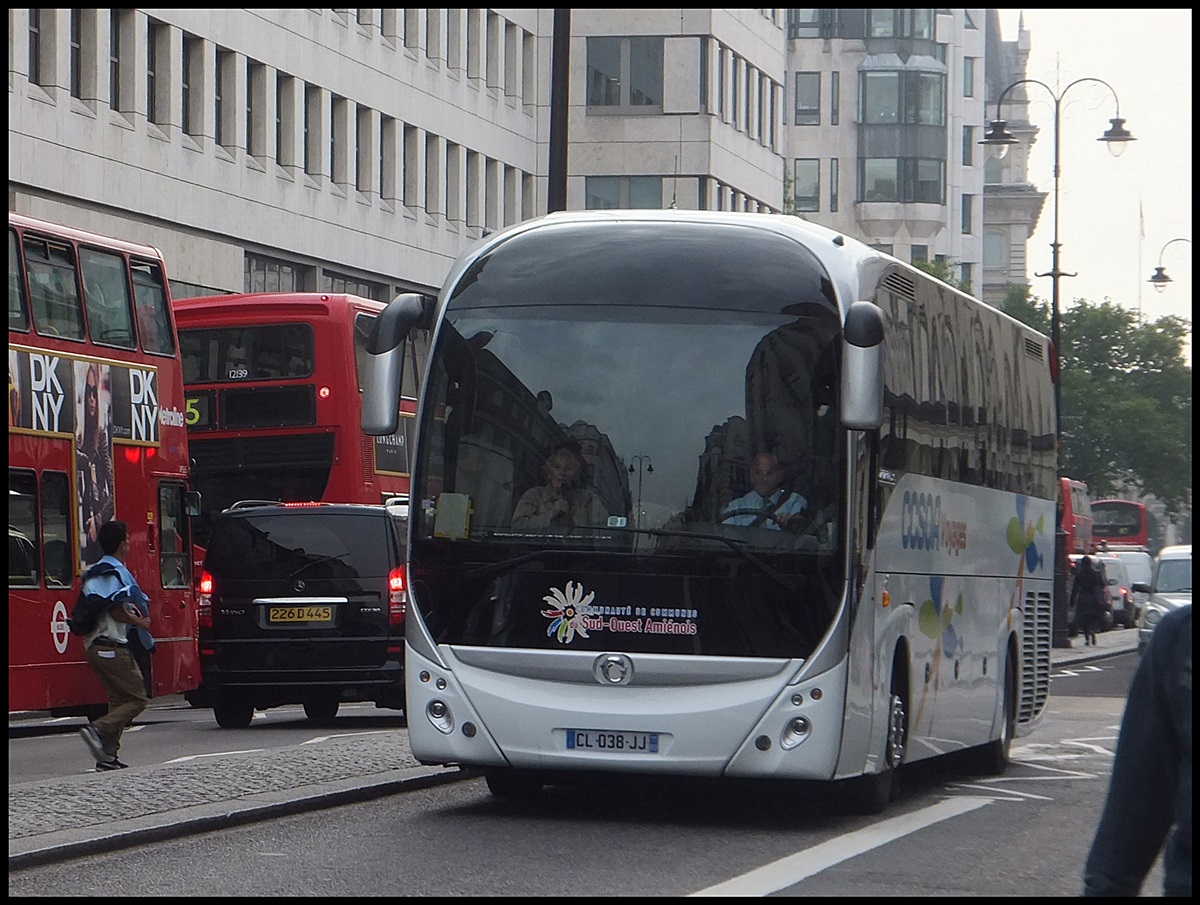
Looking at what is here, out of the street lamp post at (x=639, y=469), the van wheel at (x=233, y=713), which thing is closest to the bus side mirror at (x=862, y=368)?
the street lamp post at (x=639, y=469)

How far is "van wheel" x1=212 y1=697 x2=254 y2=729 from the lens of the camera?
70.6 feet

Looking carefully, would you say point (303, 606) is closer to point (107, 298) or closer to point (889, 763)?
point (107, 298)

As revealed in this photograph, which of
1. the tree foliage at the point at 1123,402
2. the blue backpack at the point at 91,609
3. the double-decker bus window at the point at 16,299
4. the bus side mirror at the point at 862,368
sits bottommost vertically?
the blue backpack at the point at 91,609

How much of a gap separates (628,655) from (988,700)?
15.4 feet

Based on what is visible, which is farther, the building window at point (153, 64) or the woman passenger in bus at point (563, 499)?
the building window at point (153, 64)

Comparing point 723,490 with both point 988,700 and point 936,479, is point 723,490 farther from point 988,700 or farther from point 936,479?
point 988,700

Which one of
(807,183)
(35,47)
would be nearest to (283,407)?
(35,47)

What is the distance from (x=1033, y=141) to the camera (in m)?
139

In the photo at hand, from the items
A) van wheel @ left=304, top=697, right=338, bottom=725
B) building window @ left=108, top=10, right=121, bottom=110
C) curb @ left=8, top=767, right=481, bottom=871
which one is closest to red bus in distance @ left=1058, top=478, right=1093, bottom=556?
building window @ left=108, top=10, right=121, bottom=110

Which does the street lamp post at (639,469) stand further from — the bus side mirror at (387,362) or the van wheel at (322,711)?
the van wheel at (322,711)

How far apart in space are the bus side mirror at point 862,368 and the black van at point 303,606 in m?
9.32

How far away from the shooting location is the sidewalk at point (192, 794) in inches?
436

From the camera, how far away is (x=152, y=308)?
73.2ft

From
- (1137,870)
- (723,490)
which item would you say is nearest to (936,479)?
(723,490)
